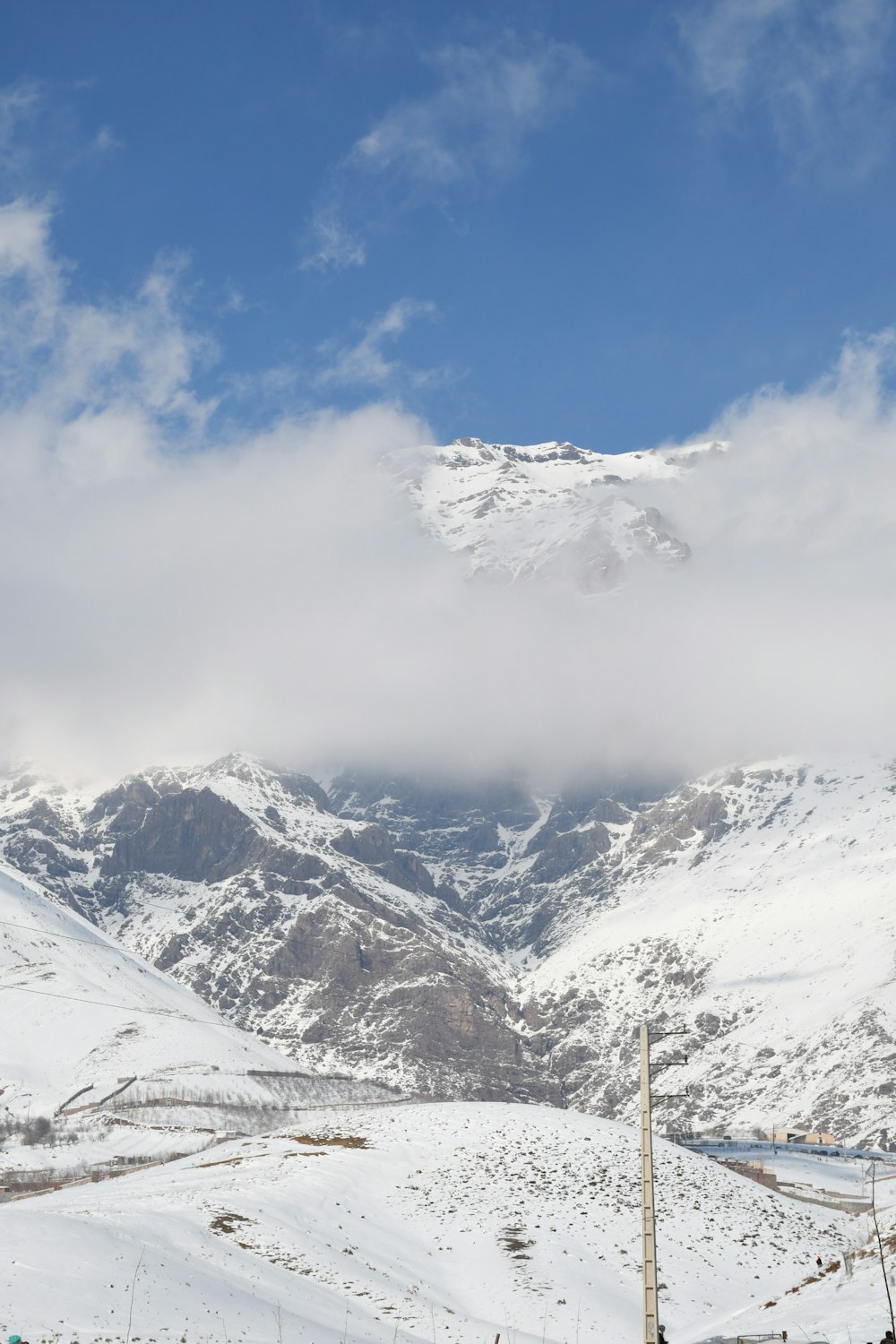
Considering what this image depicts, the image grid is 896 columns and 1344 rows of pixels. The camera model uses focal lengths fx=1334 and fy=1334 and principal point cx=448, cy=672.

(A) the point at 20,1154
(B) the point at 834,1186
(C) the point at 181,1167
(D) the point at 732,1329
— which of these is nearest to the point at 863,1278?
(D) the point at 732,1329

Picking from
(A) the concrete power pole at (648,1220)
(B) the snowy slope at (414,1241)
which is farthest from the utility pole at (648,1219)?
(B) the snowy slope at (414,1241)

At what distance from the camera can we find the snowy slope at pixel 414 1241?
171 feet

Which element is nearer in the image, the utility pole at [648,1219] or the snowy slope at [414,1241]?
the utility pole at [648,1219]

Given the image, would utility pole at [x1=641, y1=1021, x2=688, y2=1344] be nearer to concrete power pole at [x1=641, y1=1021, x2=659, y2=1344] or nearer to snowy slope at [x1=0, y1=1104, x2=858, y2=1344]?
concrete power pole at [x1=641, y1=1021, x2=659, y2=1344]

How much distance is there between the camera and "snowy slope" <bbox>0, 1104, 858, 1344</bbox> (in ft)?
171

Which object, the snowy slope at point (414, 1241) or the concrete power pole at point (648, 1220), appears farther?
the snowy slope at point (414, 1241)

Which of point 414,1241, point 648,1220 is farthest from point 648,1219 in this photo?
point 414,1241

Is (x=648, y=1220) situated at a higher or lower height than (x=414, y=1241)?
lower

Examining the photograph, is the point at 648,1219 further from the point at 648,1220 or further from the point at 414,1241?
the point at 414,1241

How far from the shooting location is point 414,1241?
7800 cm

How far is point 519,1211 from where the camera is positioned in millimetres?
81938

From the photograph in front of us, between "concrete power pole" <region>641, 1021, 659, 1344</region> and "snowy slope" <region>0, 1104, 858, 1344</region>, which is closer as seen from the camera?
"concrete power pole" <region>641, 1021, 659, 1344</region>

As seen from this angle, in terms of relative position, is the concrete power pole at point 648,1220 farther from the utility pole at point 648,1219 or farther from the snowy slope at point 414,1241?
the snowy slope at point 414,1241

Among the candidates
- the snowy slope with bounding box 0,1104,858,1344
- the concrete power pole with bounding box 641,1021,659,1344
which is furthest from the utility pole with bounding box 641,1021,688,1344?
the snowy slope with bounding box 0,1104,858,1344
